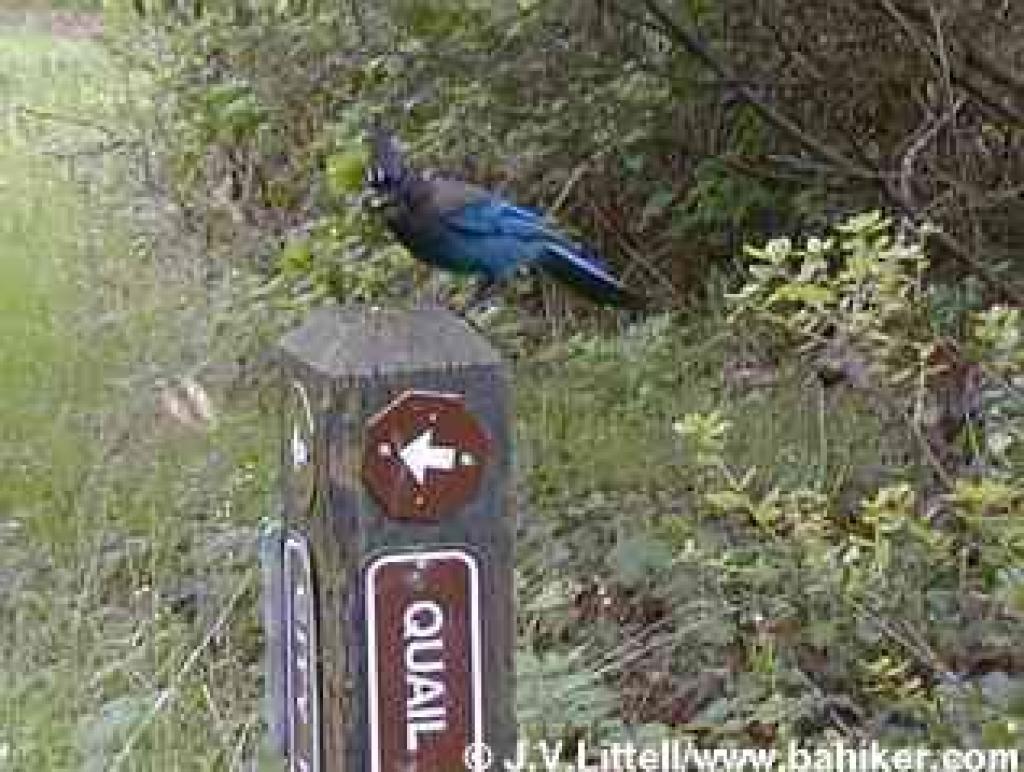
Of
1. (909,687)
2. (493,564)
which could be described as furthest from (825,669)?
(493,564)

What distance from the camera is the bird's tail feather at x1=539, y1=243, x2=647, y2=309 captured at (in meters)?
3.96

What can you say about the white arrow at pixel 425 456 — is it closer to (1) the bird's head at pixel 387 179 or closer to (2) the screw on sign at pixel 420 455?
(2) the screw on sign at pixel 420 455

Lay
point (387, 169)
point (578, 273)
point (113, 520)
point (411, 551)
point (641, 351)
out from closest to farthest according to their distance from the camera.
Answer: point (411, 551) < point (387, 169) < point (578, 273) < point (113, 520) < point (641, 351)

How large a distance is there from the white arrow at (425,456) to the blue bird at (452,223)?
1.18 m

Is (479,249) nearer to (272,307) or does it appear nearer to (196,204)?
(272,307)

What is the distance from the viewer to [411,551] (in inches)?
85.9

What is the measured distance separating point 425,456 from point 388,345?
0.11 meters

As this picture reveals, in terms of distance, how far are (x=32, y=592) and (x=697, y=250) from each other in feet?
9.67

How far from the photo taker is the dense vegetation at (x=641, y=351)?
12.7 feet

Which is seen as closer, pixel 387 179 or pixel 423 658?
pixel 423 658

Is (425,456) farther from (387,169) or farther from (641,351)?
(641,351)

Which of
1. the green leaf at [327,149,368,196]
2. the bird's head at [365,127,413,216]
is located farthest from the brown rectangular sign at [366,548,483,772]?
the green leaf at [327,149,368,196]

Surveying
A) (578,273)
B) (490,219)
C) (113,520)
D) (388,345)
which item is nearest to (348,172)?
(113,520)

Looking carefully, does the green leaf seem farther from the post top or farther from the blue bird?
the post top
